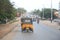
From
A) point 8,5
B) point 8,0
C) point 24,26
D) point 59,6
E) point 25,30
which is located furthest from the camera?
point 59,6

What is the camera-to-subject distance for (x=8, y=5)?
125 feet

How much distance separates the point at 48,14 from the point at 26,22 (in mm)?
103510

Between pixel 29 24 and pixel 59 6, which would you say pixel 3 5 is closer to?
pixel 29 24

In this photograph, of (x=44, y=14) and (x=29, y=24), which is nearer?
(x=29, y=24)

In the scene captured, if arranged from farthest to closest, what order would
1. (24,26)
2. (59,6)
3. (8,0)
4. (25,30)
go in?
(59,6) < (8,0) < (25,30) < (24,26)

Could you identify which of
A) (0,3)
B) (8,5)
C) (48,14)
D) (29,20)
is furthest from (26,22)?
(48,14)

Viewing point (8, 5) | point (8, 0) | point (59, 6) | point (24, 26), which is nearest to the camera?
point (24, 26)

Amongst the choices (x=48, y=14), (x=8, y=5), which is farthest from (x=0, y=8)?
(x=48, y=14)

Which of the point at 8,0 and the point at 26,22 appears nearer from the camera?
the point at 26,22

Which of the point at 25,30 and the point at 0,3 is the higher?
the point at 0,3

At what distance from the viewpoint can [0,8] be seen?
3431cm

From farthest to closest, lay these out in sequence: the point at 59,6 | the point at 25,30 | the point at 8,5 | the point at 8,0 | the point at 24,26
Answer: the point at 59,6 < the point at 8,0 < the point at 8,5 < the point at 25,30 < the point at 24,26

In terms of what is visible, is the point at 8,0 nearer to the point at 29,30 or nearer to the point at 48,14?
the point at 29,30

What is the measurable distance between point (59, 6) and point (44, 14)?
9.86 meters
